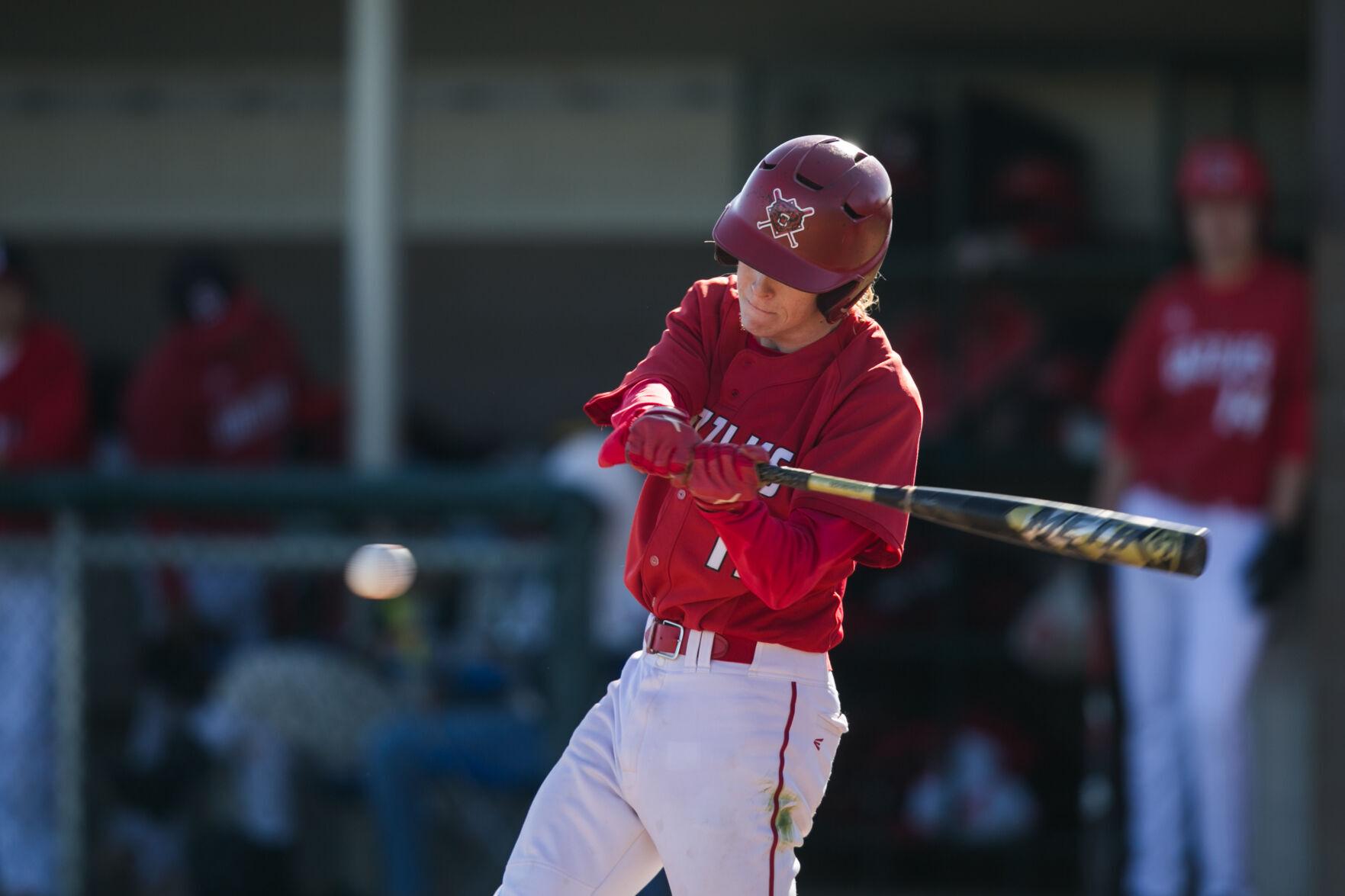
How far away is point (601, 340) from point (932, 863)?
276 centimetres

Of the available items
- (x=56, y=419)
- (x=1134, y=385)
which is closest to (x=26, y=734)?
(x=56, y=419)

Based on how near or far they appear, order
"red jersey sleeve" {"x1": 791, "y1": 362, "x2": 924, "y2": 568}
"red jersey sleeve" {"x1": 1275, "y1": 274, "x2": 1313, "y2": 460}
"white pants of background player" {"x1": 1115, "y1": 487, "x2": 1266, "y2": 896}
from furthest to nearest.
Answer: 1. "red jersey sleeve" {"x1": 1275, "y1": 274, "x2": 1313, "y2": 460}
2. "white pants of background player" {"x1": 1115, "y1": 487, "x2": 1266, "y2": 896}
3. "red jersey sleeve" {"x1": 791, "y1": 362, "x2": 924, "y2": 568}

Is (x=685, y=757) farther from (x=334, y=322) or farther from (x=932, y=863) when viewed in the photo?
(x=334, y=322)

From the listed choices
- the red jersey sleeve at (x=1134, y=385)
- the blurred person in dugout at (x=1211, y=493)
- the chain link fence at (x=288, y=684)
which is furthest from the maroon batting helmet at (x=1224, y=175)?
the chain link fence at (x=288, y=684)

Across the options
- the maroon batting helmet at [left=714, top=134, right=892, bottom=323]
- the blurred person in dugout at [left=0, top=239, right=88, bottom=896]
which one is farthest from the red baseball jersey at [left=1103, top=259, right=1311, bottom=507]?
the blurred person in dugout at [left=0, top=239, right=88, bottom=896]

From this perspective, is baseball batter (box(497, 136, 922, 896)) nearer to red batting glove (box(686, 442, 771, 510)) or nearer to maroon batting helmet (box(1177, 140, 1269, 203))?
red batting glove (box(686, 442, 771, 510))

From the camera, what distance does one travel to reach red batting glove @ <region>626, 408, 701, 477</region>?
2.33 m

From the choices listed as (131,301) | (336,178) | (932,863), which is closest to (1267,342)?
(932,863)

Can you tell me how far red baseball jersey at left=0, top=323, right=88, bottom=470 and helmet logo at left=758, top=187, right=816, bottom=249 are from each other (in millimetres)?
3381

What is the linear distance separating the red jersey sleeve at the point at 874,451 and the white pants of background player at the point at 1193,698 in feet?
7.32

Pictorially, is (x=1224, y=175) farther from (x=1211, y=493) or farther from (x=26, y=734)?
(x=26, y=734)

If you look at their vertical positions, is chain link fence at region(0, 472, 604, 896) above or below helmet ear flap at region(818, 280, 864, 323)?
below

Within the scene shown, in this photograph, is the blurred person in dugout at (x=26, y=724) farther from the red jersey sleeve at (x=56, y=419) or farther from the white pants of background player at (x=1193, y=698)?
the white pants of background player at (x=1193, y=698)

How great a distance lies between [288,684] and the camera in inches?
179
